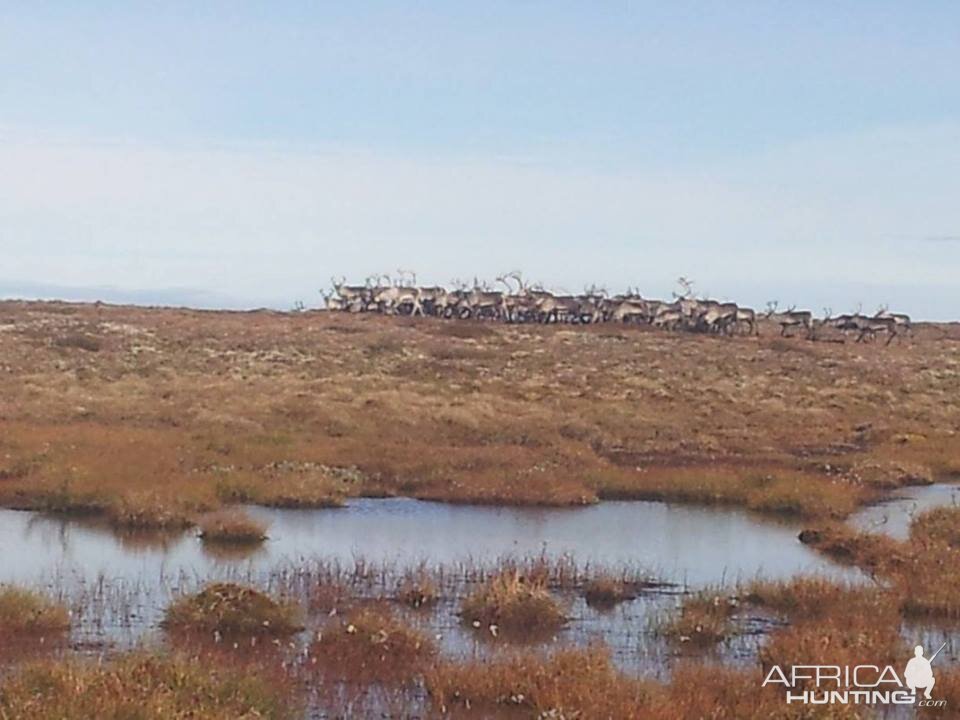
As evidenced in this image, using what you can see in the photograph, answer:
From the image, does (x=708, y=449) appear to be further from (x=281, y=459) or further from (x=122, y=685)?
(x=122, y=685)

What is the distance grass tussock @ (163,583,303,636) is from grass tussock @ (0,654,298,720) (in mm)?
2407

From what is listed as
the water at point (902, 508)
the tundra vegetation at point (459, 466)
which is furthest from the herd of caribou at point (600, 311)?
the water at point (902, 508)

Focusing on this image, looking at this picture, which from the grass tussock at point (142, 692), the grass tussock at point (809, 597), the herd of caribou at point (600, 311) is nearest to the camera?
the grass tussock at point (142, 692)

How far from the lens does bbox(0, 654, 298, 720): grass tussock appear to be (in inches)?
402

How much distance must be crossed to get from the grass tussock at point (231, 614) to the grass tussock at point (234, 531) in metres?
5.89

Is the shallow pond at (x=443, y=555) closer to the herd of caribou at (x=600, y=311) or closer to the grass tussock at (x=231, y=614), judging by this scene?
the grass tussock at (x=231, y=614)

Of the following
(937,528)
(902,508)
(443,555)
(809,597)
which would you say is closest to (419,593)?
(443,555)

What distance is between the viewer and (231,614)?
1500 centimetres

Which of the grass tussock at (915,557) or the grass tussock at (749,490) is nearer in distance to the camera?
the grass tussock at (915,557)

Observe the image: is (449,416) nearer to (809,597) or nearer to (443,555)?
(443,555)

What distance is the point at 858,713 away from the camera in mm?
11664

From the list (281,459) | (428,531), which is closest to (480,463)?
(281,459)

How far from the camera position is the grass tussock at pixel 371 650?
44.5 ft

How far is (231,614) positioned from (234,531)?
21.3 ft
